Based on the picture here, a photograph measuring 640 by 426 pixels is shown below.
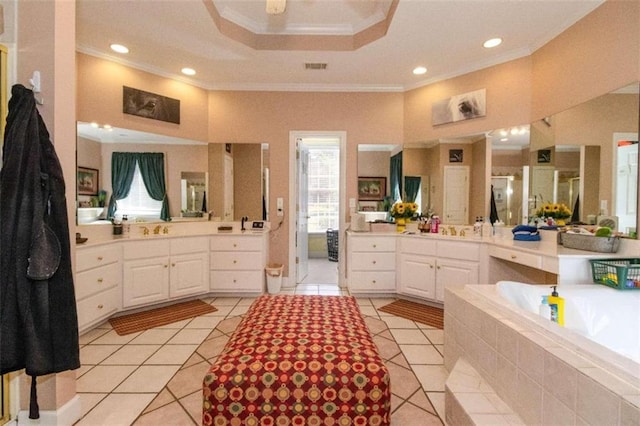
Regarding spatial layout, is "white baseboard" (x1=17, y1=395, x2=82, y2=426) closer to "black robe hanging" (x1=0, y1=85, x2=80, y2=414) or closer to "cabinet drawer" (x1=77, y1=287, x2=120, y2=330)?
"black robe hanging" (x1=0, y1=85, x2=80, y2=414)

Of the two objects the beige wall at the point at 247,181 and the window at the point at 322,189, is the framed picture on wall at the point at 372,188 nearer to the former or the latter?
the beige wall at the point at 247,181

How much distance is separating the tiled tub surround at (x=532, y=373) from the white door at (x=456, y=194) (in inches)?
78.2

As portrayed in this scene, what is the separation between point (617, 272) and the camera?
1.96 m

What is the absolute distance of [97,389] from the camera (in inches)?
75.9

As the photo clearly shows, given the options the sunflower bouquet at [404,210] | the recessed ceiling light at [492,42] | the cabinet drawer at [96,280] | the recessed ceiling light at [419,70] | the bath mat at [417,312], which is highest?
the recessed ceiling light at [492,42]

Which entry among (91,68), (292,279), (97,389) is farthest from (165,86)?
(97,389)

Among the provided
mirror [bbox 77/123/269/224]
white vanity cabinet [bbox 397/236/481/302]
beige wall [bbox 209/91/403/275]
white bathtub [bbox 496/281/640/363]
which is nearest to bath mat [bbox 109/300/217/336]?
mirror [bbox 77/123/269/224]

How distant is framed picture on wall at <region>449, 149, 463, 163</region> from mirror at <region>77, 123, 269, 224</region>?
2.40 meters

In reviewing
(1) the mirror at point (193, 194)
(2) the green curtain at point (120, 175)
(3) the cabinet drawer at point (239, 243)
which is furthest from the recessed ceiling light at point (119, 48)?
(3) the cabinet drawer at point (239, 243)

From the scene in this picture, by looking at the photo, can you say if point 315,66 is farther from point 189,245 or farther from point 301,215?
point 189,245

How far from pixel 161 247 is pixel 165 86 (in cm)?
201

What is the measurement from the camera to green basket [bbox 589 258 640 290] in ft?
6.35

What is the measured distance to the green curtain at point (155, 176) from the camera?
3.59 metres

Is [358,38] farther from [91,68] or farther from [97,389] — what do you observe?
[97,389]
